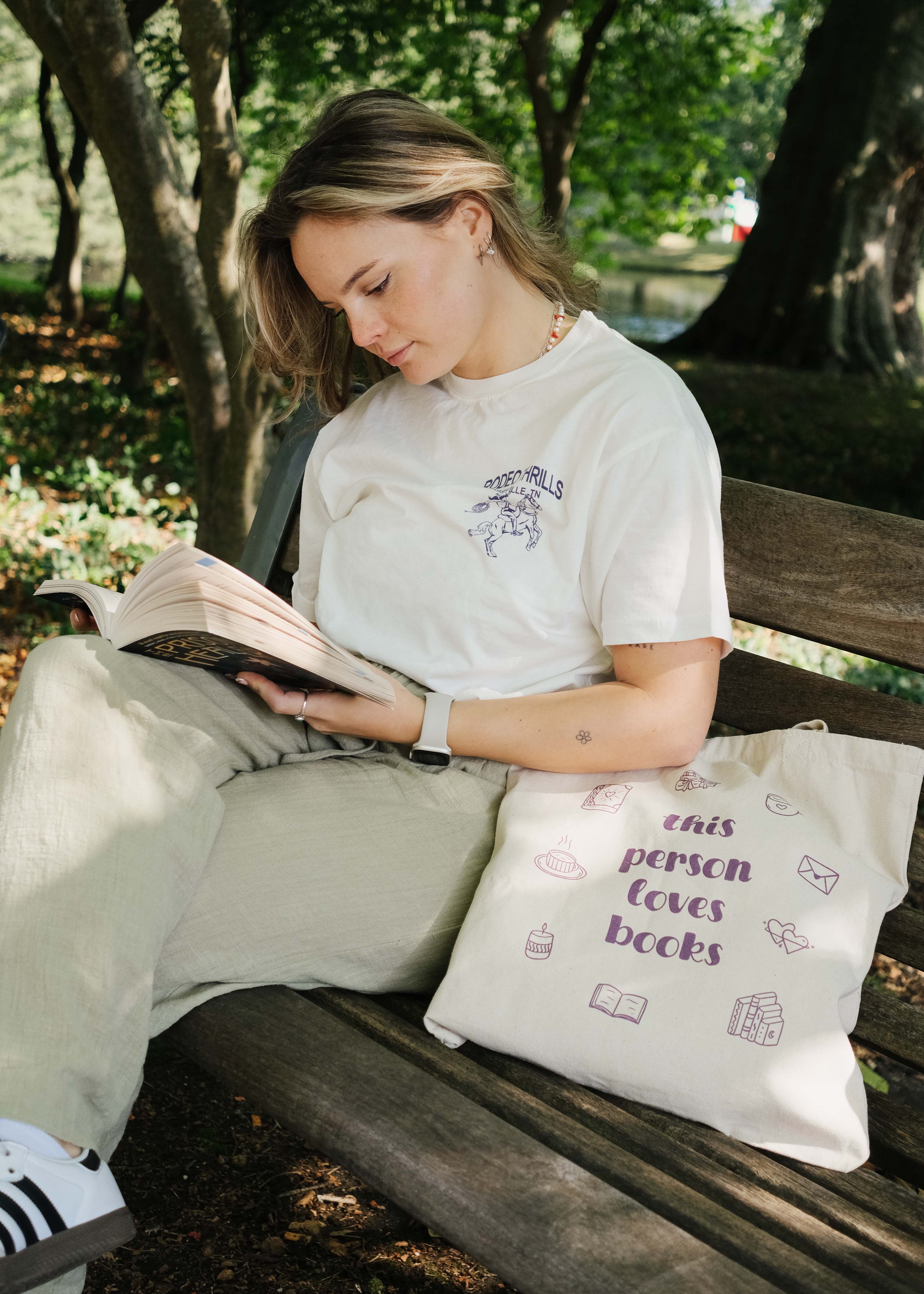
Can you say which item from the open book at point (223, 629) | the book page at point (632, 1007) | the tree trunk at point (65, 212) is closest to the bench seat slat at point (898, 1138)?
the book page at point (632, 1007)

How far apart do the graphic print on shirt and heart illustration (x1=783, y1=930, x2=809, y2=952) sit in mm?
767

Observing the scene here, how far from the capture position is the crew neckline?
6.88 feet

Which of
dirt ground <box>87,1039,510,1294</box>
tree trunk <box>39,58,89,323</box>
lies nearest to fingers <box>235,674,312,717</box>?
dirt ground <box>87,1039,510,1294</box>

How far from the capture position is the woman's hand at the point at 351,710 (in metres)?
1.98

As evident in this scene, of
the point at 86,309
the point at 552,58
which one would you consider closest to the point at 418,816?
the point at 552,58

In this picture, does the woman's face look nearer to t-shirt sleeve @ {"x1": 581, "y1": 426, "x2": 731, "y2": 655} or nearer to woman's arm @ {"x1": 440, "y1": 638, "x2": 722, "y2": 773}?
t-shirt sleeve @ {"x1": 581, "y1": 426, "x2": 731, "y2": 655}

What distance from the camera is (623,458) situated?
6.31 ft

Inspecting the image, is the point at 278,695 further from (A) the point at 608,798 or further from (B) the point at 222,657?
(A) the point at 608,798

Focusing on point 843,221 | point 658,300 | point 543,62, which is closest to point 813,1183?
point 543,62

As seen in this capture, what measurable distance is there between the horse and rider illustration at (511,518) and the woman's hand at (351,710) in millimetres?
301

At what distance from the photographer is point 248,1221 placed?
227cm

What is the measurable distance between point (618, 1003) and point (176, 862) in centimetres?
66

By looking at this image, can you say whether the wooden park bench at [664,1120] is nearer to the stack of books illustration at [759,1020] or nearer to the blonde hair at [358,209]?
the stack of books illustration at [759,1020]

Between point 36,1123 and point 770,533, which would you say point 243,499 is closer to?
point 770,533
